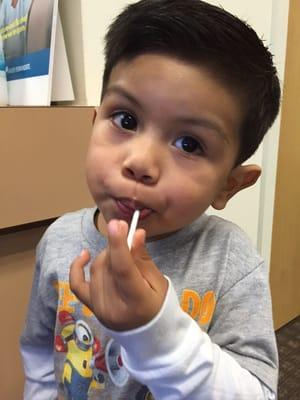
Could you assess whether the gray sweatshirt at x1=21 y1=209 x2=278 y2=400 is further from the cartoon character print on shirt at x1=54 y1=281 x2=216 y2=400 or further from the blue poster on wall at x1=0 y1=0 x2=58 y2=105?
the blue poster on wall at x1=0 y1=0 x2=58 y2=105

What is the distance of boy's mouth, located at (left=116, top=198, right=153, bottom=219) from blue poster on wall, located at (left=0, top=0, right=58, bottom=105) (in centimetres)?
63

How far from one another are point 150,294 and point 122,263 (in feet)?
0.12

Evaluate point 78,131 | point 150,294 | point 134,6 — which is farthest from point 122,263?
point 78,131

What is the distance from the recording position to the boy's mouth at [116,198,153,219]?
0.42 meters

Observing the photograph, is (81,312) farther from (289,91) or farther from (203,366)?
(289,91)

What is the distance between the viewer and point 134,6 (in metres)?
0.49

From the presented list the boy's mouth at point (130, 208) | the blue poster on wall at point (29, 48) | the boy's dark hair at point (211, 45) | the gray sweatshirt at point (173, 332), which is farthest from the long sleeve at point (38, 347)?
the blue poster on wall at point (29, 48)

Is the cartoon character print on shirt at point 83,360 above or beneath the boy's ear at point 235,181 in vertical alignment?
beneath

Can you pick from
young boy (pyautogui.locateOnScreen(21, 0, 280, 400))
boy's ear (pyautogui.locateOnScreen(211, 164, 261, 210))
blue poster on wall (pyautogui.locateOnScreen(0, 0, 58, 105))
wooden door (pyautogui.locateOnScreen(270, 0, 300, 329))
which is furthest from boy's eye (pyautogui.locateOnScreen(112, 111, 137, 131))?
wooden door (pyautogui.locateOnScreen(270, 0, 300, 329))

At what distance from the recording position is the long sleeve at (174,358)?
1.05ft

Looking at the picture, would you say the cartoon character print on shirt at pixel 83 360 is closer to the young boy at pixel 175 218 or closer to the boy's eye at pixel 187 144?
the young boy at pixel 175 218

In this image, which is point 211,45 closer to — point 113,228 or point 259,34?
point 113,228

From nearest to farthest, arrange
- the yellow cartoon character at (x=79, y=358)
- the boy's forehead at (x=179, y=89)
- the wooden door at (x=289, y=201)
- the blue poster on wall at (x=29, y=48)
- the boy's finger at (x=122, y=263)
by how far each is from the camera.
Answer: the boy's finger at (x=122, y=263)
the boy's forehead at (x=179, y=89)
the yellow cartoon character at (x=79, y=358)
the blue poster on wall at (x=29, y=48)
the wooden door at (x=289, y=201)

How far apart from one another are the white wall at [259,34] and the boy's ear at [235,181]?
0.65 meters
